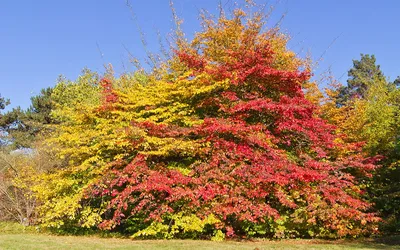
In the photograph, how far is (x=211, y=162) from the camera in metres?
11.2

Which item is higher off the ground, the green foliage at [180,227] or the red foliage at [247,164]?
the red foliage at [247,164]

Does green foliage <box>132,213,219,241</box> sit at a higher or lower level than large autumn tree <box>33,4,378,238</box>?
lower

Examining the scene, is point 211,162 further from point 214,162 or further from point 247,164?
point 247,164

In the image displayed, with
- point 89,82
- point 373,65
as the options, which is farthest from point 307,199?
point 373,65

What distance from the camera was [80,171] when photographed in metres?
12.2

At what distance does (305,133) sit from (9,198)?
13.4m

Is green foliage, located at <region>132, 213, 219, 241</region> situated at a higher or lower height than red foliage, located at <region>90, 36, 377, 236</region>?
lower

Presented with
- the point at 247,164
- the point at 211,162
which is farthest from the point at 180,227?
the point at 247,164

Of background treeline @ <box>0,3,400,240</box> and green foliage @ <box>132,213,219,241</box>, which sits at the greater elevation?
background treeline @ <box>0,3,400,240</box>

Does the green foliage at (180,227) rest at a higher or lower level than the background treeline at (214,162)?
lower

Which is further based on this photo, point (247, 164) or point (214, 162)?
point (247, 164)

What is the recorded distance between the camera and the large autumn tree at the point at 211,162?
1107cm

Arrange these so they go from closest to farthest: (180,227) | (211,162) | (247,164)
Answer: (211,162), (247,164), (180,227)

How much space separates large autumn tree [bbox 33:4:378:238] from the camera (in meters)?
11.1
